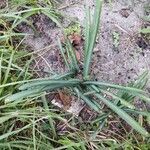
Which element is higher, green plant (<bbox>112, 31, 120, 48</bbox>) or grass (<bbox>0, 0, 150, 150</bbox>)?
green plant (<bbox>112, 31, 120, 48</bbox>)

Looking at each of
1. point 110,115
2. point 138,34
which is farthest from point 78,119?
point 138,34

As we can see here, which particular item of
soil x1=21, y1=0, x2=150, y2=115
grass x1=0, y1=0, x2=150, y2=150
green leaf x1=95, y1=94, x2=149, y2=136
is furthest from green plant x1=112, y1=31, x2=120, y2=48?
green leaf x1=95, y1=94, x2=149, y2=136

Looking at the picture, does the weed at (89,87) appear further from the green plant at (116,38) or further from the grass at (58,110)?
the green plant at (116,38)

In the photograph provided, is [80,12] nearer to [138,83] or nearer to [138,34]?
[138,34]

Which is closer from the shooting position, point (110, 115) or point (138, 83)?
point (138, 83)

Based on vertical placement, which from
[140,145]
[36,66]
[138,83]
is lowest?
[140,145]

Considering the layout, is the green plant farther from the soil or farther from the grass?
the grass

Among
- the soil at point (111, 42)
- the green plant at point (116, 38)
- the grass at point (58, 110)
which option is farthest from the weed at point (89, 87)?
the green plant at point (116, 38)
